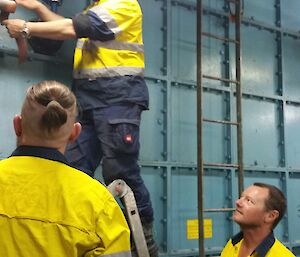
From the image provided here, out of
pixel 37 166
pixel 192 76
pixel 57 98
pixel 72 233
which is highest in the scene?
pixel 192 76

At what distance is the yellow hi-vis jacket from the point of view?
320 centimetres

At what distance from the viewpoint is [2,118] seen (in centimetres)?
354

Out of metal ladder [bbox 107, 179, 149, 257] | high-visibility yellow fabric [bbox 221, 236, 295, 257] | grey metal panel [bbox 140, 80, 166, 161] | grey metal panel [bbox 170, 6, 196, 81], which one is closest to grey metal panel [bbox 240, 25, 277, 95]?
grey metal panel [bbox 170, 6, 196, 81]

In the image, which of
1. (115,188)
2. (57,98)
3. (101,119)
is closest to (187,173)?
(101,119)

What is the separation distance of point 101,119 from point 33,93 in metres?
1.54

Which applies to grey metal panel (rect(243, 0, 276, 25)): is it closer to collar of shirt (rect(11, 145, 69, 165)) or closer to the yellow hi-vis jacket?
the yellow hi-vis jacket

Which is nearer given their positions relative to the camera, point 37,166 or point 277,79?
point 37,166

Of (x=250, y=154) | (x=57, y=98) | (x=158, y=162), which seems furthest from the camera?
(x=250, y=154)

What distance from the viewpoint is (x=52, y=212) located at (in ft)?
5.09

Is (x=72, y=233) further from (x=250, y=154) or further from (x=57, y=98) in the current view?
(x=250, y=154)

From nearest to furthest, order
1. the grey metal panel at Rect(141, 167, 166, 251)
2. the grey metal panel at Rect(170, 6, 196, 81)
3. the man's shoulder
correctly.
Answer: the man's shoulder → the grey metal panel at Rect(141, 167, 166, 251) → the grey metal panel at Rect(170, 6, 196, 81)

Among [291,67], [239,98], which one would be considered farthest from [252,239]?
[291,67]

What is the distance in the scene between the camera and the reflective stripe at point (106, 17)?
3.14 meters

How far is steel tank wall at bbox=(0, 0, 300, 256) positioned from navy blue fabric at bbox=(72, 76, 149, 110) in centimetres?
59
